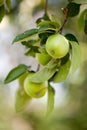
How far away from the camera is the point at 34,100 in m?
2.05

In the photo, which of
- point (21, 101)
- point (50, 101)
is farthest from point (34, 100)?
point (50, 101)

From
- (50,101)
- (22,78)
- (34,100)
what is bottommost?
(50,101)

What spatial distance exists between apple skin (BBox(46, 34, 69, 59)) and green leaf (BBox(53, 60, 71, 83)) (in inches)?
1.2

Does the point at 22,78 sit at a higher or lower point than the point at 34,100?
A: lower

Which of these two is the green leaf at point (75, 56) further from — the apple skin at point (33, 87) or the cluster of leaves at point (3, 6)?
the cluster of leaves at point (3, 6)

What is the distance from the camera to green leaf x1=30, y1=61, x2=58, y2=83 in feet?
2.43

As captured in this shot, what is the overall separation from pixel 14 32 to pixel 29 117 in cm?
44

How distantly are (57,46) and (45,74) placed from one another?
0.21 ft

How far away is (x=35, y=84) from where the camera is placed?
82cm

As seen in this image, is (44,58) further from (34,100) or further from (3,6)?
(34,100)

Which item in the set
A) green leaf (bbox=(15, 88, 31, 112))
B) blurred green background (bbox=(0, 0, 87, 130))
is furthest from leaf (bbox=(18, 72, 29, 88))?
blurred green background (bbox=(0, 0, 87, 130))

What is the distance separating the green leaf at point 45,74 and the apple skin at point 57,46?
4 centimetres

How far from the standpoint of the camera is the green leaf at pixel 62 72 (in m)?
0.74

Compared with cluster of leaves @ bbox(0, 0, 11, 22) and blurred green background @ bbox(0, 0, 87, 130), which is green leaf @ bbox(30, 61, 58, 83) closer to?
cluster of leaves @ bbox(0, 0, 11, 22)
